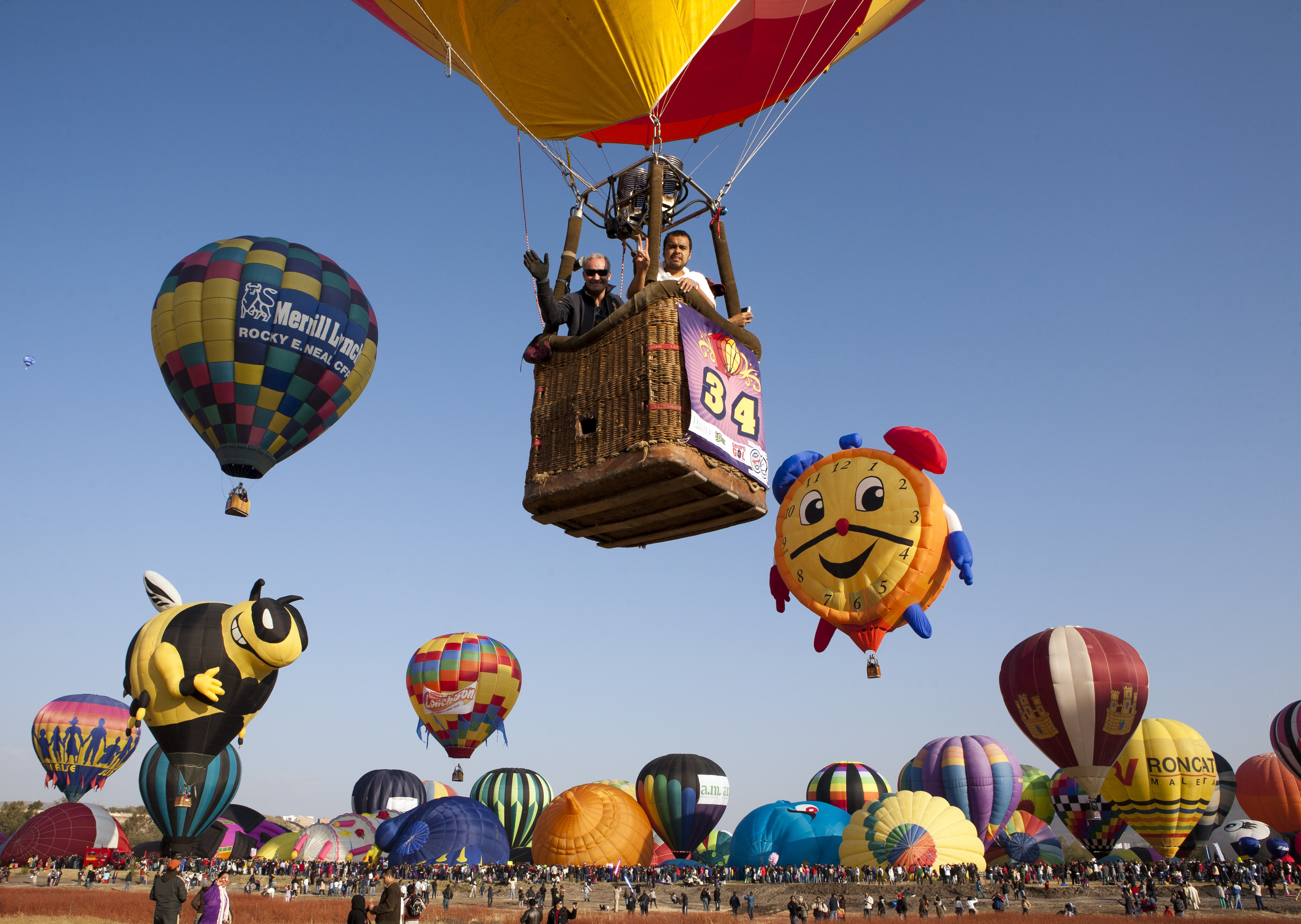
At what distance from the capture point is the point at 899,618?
46.5 ft

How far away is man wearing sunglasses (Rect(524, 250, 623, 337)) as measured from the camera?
4809 mm

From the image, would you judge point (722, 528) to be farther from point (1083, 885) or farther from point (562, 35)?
point (1083, 885)

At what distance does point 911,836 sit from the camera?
18.5m

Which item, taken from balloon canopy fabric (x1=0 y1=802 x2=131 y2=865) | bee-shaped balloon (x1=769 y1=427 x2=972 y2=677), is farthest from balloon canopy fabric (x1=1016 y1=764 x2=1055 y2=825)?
balloon canopy fabric (x1=0 y1=802 x2=131 y2=865)

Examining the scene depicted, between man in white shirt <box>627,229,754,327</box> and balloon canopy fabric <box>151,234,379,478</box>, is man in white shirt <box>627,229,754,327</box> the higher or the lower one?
the lower one

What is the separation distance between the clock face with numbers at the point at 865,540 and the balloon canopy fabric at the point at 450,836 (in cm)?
1025

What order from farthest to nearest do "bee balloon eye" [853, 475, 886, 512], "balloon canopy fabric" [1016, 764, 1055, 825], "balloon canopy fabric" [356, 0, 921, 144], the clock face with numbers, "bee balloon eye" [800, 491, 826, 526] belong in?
"balloon canopy fabric" [1016, 764, 1055, 825], "bee balloon eye" [800, 491, 826, 526], "bee balloon eye" [853, 475, 886, 512], the clock face with numbers, "balloon canopy fabric" [356, 0, 921, 144]

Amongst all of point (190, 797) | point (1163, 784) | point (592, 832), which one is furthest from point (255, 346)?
point (1163, 784)

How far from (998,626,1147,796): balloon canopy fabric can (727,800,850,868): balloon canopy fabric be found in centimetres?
497

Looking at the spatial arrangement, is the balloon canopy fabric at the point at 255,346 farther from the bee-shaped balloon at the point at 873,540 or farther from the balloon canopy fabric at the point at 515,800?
the balloon canopy fabric at the point at 515,800

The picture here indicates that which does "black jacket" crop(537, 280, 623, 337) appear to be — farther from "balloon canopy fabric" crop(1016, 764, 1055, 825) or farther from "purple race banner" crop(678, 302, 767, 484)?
"balloon canopy fabric" crop(1016, 764, 1055, 825)

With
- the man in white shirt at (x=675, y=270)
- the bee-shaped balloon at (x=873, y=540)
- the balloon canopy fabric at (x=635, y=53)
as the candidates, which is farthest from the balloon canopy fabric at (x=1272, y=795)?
the man in white shirt at (x=675, y=270)

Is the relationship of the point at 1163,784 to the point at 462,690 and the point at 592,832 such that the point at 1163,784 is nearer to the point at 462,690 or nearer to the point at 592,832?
the point at 592,832

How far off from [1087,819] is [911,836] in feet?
21.9
